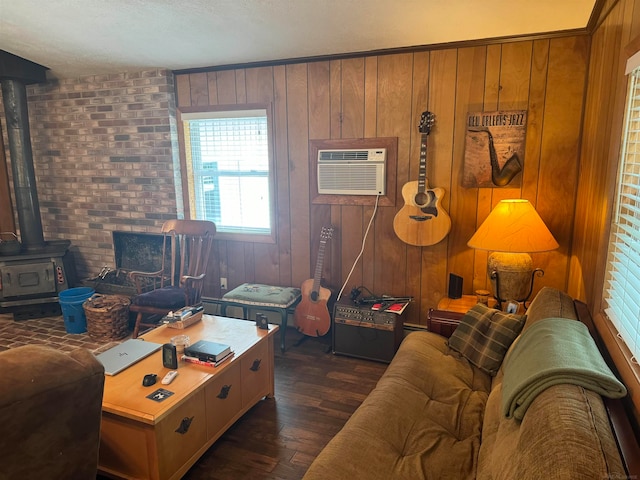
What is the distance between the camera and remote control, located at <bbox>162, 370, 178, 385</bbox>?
1976 mm

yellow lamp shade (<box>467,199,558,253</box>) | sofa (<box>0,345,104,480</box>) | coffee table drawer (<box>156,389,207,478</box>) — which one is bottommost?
coffee table drawer (<box>156,389,207,478</box>)

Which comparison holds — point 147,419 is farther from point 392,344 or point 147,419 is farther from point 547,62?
point 547,62

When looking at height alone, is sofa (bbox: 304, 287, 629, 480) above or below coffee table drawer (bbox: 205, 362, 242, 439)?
above

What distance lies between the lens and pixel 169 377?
6.57 feet

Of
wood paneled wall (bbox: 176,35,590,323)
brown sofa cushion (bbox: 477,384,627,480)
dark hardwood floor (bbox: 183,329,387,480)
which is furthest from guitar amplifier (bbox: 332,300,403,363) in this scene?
brown sofa cushion (bbox: 477,384,627,480)

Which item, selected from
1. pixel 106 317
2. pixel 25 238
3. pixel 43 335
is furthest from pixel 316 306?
pixel 25 238

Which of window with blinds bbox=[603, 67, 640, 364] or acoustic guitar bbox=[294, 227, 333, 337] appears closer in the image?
window with blinds bbox=[603, 67, 640, 364]

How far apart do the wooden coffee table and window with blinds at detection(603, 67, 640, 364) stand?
1730 mm

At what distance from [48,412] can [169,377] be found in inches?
30.0

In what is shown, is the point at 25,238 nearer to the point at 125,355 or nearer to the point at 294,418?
the point at 125,355

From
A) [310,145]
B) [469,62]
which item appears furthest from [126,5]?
[469,62]

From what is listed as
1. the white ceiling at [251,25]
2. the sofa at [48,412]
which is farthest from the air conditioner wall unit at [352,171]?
the sofa at [48,412]

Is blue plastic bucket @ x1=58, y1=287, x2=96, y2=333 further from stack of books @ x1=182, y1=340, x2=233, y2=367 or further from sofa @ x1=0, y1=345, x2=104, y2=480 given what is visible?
sofa @ x1=0, y1=345, x2=104, y2=480

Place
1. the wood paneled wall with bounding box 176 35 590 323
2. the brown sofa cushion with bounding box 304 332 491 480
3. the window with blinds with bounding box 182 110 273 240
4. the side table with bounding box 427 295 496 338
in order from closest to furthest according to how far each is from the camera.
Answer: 1. the brown sofa cushion with bounding box 304 332 491 480
2. the side table with bounding box 427 295 496 338
3. the wood paneled wall with bounding box 176 35 590 323
4. the window with blinds with bounding box 182 110 273 240
